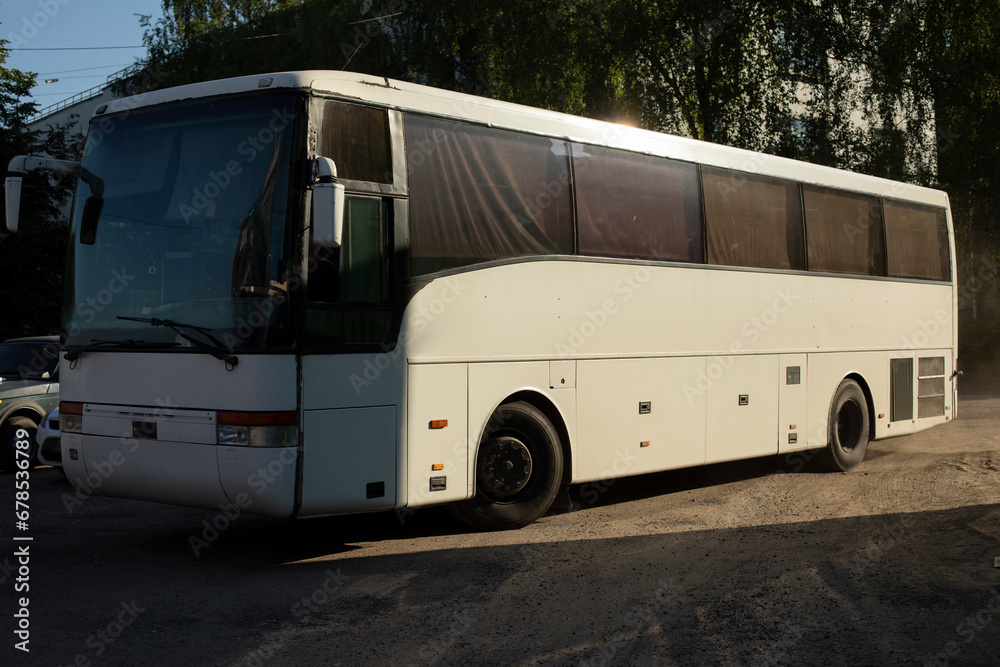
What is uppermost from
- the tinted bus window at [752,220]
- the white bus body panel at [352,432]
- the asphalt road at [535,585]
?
the tinted bus window at [752,220]

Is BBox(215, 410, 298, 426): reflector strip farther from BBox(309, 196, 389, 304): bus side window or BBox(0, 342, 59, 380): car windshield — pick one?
BBox(0, 342, 59, 380): car windshield

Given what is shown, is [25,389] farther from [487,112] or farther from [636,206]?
[636,206]

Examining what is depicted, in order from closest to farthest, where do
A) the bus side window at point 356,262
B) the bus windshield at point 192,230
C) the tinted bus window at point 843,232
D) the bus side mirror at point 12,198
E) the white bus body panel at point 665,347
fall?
the bus windshield at point 192,230 → the bus side window at point 356,262 → the bus side mirror at point 12,198 → the white bus body panel at point 665,347 → the tinted bus window at point 843,232

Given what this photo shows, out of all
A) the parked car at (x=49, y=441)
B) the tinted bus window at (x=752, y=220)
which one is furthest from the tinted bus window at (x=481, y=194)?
the parked car at (x=49, y=441)

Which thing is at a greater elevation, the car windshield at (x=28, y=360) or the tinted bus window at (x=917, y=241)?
the tinted bus window at (x=917, y=241)

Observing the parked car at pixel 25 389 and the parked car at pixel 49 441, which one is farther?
the parked car at pixel 25 389

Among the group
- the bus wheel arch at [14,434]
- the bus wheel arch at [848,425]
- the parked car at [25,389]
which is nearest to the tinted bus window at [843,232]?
the bus wheel arch at [848,425]

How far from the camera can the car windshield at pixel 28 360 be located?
1293cm

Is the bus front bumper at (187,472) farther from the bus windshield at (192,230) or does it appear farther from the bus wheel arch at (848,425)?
the bus wheel arch at (848,425)

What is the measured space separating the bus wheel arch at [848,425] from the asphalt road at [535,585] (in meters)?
2.11

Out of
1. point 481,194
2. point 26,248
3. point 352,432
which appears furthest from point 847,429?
point 26,248

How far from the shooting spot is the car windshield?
42.4ft

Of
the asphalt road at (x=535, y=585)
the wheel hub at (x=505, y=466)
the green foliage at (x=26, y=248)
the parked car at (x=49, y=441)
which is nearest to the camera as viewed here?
the asphalt road at (x=535, y=585)

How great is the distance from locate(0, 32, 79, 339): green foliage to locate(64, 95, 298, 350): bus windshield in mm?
18283
